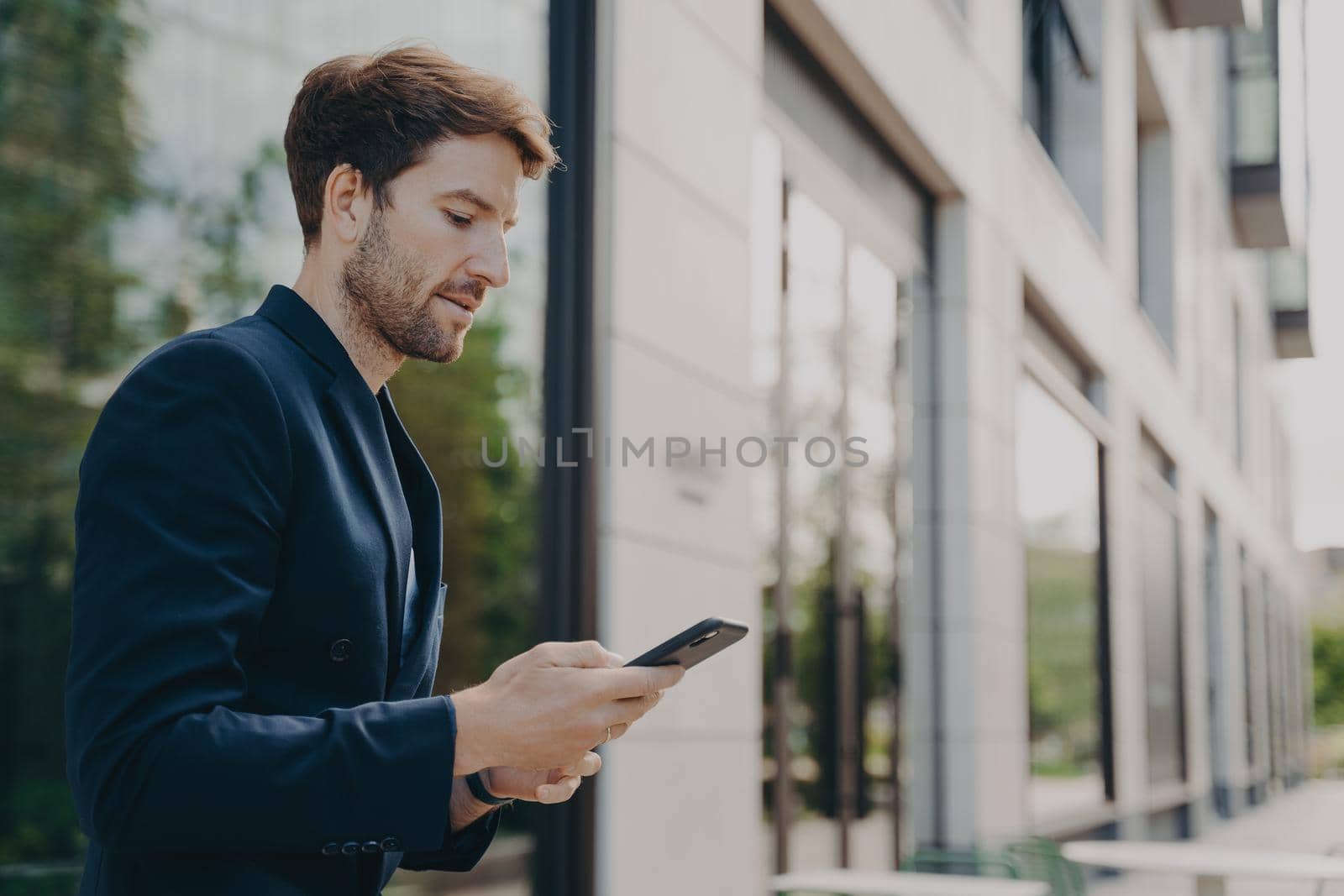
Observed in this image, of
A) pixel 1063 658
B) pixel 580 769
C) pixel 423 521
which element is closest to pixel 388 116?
pixel 423 521

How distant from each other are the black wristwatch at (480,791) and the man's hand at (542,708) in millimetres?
295

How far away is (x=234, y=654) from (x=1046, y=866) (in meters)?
5.96

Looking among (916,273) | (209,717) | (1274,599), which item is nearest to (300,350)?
(209,717)

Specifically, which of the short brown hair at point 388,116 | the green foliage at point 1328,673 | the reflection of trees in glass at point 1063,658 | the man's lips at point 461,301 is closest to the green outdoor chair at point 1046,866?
the reflection of trees in glass at point 1063,658

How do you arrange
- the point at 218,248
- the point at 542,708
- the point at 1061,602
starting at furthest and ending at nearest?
the point at 1061,602 < the point at 218,248 < the point at 542,708

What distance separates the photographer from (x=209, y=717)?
132 cm

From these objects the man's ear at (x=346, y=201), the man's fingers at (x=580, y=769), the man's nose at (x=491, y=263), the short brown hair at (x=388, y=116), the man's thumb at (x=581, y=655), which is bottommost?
the man's fingers at (x=580, y=769)

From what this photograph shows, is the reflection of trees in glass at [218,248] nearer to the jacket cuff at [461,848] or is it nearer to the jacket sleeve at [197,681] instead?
the jacket cuff at [461,848]

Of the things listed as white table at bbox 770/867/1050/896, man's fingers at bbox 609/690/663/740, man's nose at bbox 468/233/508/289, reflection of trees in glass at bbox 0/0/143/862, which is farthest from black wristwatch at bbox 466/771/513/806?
white table at bbox 770/867/1050/896

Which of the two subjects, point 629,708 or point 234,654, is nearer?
point 234,654

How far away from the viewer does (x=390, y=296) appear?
5.67ft

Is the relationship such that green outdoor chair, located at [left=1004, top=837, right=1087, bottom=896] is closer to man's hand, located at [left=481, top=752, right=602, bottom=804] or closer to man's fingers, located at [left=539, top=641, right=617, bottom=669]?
man's hand, located at [left=481, top=752, right=602, bottom=804]

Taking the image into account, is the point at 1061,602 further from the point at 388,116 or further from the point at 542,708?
the point at 542,708

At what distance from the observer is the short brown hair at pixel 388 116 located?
67.1 inches
